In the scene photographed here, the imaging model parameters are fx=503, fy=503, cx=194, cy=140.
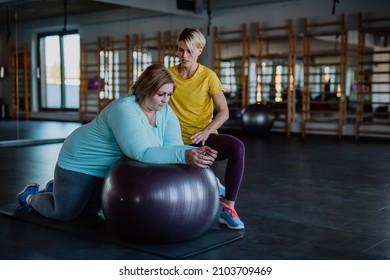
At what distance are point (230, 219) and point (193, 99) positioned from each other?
724mm

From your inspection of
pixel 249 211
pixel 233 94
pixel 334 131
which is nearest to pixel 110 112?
pixel 249 211

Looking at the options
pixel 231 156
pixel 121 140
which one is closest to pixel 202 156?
pixel 121 140

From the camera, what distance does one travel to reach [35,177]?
445 cm

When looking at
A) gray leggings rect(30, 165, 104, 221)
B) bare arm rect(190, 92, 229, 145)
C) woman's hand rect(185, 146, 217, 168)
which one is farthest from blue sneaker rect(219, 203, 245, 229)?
gray leggings rect(30, 165, 104, 221)

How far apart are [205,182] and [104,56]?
22.1 feet

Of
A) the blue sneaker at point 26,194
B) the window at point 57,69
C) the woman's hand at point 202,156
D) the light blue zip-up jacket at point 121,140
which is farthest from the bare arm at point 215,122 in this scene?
the window at point 57,69

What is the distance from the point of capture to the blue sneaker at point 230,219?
9.10ft

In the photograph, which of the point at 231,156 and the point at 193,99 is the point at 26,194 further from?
the point at 231,156

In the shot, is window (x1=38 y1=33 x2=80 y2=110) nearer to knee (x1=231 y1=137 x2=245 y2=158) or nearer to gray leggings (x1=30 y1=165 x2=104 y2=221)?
gray leggings (x1=30 y1=165 x2=104 y2=221)

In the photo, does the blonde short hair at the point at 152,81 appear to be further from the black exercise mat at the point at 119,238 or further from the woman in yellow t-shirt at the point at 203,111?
the black exercise mat at the point at 119,238

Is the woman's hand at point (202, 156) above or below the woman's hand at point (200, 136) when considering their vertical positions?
below

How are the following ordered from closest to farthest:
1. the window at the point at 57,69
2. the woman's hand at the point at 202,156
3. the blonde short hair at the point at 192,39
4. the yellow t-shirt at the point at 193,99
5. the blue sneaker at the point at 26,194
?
1. the woman's hand at the point at 202,156
2. the blonde short hair at the point at 192,39
3. the yellow t-shirt at the point at 193,99
4. the blue sneaker at the point at 26,194
5. the window at the point at 57,69

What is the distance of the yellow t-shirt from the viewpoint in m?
2.94
